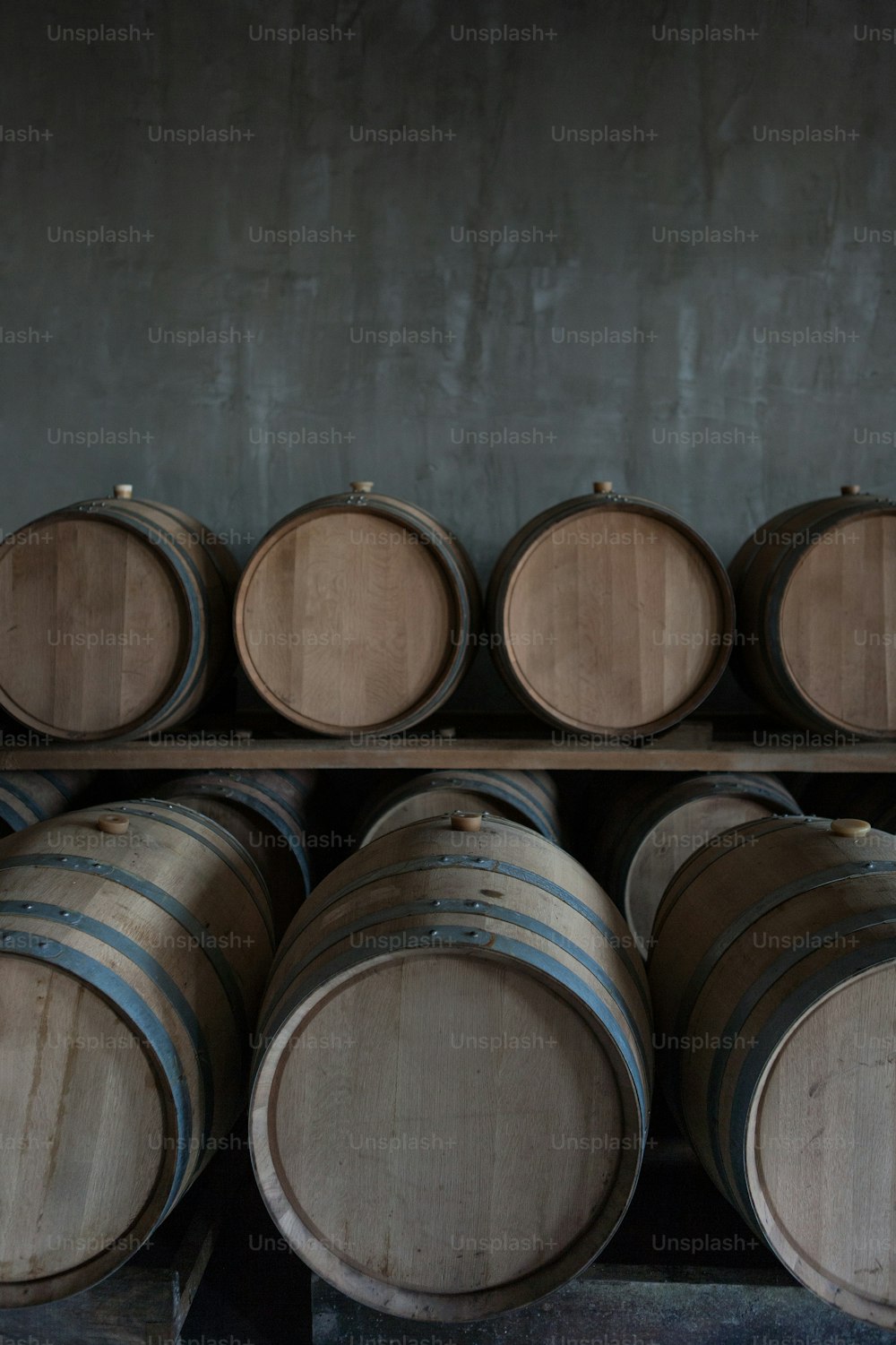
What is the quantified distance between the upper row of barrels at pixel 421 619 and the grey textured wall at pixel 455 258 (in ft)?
3.22

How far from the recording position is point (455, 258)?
366 cm

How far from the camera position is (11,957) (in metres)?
1.81

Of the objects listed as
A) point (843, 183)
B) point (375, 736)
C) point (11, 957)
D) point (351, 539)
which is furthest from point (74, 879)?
point (843, 183)

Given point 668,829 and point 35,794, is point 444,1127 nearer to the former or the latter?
point 668,829

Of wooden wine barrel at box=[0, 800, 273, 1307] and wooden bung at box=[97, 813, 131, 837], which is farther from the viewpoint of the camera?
wooden bung at box=[97, 813, 131, 837]

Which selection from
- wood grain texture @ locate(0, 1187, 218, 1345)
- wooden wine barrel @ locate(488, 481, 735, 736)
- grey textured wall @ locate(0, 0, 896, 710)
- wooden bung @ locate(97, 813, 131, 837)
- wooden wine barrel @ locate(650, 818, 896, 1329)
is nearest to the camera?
wooden wine barrel @ locate(650, 818, 896, 1329)

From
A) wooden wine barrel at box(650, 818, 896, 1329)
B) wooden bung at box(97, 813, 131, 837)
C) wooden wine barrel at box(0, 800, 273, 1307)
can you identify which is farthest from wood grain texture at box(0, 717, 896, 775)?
wooden wine barrel at box(650, 818, 896, 1329)

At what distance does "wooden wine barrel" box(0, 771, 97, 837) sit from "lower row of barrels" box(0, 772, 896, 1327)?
82cm

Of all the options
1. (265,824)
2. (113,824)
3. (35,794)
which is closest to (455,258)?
(265,824)

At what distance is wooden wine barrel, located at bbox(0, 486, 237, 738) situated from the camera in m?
2.79

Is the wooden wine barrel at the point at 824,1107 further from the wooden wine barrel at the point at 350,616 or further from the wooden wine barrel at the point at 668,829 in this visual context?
the wooden wine barrel at the point at 350,616

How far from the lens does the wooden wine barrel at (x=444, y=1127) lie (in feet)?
5.56

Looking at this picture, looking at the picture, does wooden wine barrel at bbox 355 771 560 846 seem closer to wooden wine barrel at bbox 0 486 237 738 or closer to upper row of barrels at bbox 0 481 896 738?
upper row of barrels at bbox 0 481 896 738

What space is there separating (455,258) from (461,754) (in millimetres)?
1979
